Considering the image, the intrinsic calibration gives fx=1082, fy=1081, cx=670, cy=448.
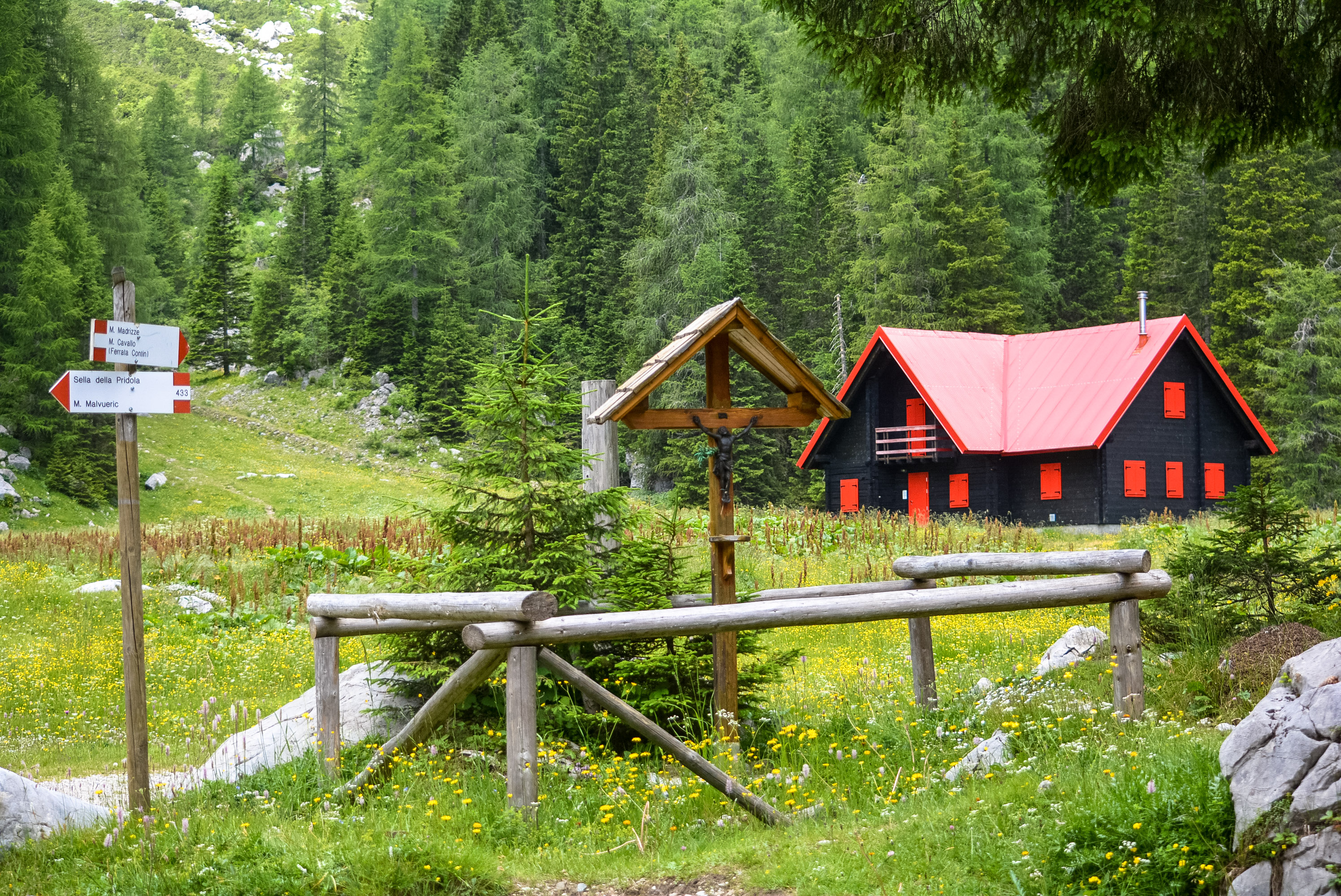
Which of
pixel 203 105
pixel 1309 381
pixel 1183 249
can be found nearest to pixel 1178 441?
pixel 1309 381

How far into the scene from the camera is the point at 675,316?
4578 cm

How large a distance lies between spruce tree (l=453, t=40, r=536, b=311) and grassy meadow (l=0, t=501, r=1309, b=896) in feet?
153

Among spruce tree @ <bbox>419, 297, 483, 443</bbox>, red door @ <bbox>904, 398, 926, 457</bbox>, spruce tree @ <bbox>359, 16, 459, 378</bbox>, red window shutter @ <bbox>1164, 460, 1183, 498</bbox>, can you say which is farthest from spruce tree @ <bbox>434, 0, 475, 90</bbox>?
red window shutter @ <bbox>1164, 460, 1183, 498</bbox>

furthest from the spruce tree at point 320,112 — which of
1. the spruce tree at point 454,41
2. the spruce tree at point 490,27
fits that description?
the spruce tree at point 490,27

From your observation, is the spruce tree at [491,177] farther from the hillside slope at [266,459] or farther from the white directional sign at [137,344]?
the white directional sign at [137,344]

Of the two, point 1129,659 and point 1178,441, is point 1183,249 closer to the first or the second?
point 1178,441

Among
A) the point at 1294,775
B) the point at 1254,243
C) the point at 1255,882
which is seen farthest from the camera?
the point at 1254,243

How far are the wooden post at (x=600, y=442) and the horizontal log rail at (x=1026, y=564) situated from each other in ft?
8.64

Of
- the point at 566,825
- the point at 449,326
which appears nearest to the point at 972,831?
the point at 566,825

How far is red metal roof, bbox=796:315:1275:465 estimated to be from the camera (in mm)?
30797

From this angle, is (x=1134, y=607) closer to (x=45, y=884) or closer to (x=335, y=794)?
(x=335, y=794)

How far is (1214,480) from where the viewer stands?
3416 centimetres

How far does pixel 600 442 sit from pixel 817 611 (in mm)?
3752

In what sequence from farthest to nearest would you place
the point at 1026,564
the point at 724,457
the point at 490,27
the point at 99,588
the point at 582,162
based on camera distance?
the point at 490,27 → the point at 582,162 → the point at 99,588 → the point at 724,457 → the point at 1026,564
